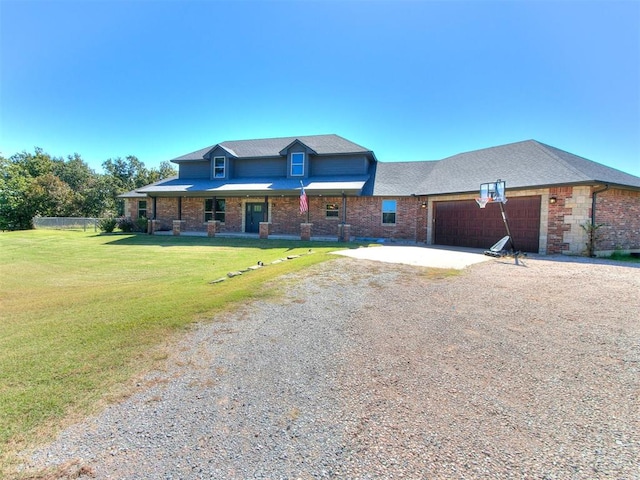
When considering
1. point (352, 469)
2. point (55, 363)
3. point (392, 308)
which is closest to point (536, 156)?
point (392, 308)

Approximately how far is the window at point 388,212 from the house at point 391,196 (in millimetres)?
57

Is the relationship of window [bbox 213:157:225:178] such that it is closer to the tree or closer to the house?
the house

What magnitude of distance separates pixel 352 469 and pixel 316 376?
4.28 feet

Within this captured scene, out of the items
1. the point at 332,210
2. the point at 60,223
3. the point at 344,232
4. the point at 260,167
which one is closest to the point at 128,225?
the point at 260,167

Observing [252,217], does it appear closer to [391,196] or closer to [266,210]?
[266,210]

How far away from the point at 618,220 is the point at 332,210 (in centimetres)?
1310

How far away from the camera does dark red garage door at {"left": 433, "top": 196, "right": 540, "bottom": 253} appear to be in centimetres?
1338

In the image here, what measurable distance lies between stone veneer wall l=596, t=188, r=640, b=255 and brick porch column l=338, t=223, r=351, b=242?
1043 centimetres

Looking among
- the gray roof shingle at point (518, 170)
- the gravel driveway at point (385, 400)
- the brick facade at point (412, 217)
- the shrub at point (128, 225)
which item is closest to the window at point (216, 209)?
the brick facade at point (412, 217)

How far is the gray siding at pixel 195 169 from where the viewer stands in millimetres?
24125

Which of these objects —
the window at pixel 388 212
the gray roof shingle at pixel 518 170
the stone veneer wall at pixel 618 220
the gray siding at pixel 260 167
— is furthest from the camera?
the gray siding at pixel 260 167

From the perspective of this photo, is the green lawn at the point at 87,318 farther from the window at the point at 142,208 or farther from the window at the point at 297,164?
the window at the point at 142,208

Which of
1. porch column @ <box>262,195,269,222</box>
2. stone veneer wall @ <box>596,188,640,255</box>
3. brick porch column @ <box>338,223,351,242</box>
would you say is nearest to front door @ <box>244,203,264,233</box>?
porch column @ <box>262,195,269,222</box>

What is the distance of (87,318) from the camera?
5.55 meters
